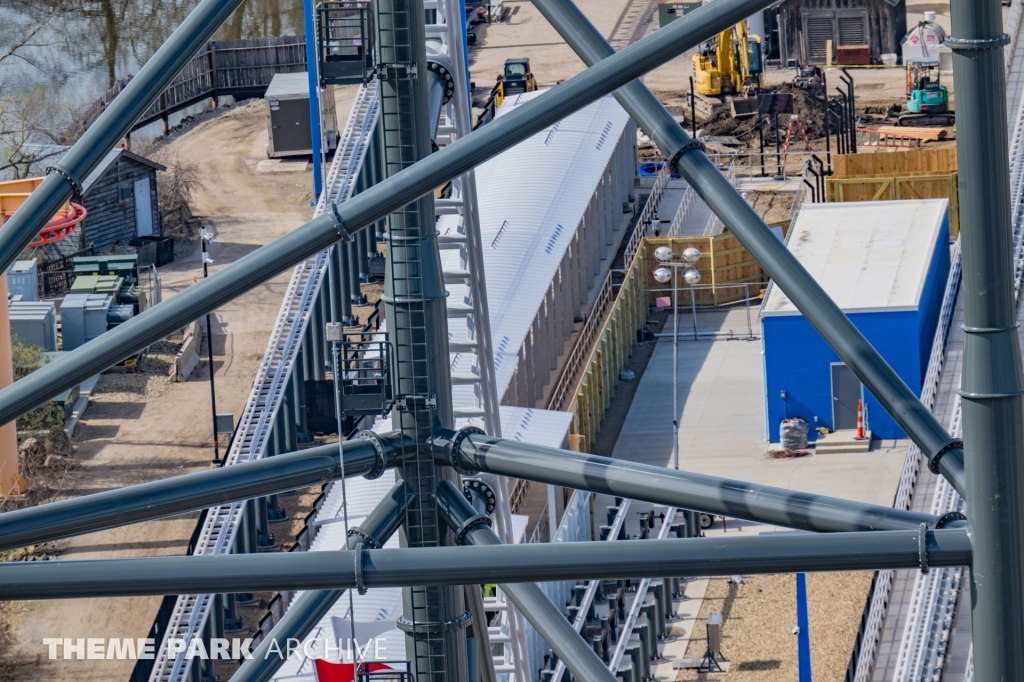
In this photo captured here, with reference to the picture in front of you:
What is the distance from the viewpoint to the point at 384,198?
11508 mm

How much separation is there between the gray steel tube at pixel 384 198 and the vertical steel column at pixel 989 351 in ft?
7.22

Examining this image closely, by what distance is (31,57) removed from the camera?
254 feet

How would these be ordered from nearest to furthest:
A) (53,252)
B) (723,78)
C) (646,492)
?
(646,492) → (53,252) → (723,78)

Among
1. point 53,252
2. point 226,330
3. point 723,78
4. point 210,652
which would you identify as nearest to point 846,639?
point 210,652

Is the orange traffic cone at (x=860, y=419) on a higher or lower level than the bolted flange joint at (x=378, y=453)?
lower

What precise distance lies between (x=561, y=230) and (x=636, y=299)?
12.0ft

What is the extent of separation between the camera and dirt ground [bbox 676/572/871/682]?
26906mm

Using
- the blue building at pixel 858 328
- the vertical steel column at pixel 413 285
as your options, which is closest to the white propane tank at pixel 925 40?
the blue building at pixel 858 328

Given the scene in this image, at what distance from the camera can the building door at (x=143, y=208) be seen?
5128 cm

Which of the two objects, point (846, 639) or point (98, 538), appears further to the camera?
point (98, 538)

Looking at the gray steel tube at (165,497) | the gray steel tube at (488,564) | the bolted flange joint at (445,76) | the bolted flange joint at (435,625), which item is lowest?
the bolted flange joint at (435,625)

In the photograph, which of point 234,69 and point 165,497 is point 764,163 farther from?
point 165,497

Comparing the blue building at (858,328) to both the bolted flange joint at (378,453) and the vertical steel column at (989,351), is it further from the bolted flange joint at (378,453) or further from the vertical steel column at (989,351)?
the vertical steel column at (989,351)

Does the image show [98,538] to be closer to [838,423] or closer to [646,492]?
[838,423]
